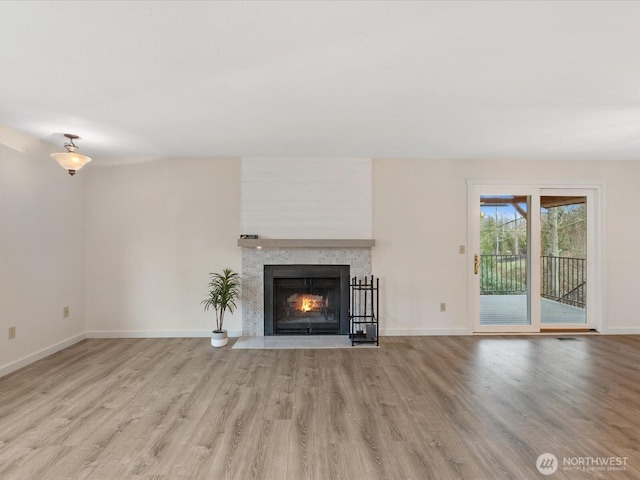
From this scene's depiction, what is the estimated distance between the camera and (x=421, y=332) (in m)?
4.59

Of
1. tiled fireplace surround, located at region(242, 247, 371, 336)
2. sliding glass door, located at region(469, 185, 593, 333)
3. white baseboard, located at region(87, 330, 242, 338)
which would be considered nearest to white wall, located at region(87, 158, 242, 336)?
white baseboard, located at region(87, 330, 242, 338)

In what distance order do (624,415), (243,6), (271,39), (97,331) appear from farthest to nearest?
1. (97,331)
2. (624,415)
3. (271,39)
4. (243,6)

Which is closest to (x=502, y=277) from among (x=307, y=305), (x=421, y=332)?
(x=421, y=332)

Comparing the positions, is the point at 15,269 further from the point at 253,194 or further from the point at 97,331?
the point at 253,194

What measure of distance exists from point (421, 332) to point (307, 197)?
8.02 ft

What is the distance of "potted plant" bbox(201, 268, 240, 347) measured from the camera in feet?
13.6

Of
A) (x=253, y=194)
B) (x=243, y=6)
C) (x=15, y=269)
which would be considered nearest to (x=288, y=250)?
(x=253, y=194)

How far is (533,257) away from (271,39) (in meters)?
4.54

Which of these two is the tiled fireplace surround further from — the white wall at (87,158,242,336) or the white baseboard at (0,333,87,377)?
the white baseboard at (0,333,87,377)

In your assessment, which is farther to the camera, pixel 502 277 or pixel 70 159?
pixel 502 277

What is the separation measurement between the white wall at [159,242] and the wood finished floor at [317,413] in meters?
0.64

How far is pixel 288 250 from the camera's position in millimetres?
4609

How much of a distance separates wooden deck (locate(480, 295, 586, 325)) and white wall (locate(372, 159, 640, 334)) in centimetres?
32

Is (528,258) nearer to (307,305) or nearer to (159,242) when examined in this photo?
(307,305)
